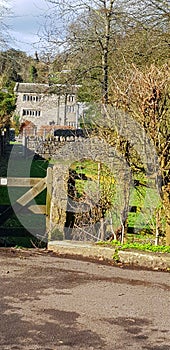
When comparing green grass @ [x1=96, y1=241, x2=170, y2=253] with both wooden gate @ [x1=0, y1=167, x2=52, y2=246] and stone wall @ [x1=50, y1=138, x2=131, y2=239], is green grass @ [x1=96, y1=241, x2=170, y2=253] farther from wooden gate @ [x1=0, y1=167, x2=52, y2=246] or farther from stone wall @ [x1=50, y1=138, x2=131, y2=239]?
wooden gate @ [x1=0, y1=167, x2=52, y2=246]

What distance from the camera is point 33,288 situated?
20.4 feet

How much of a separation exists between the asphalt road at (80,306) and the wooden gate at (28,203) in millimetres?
1493

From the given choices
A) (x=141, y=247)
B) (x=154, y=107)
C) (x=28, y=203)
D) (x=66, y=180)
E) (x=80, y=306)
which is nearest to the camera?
(x=80, y=306)

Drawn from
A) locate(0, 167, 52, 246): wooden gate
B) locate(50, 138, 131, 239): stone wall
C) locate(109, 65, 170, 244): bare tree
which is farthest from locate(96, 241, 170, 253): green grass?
locate(0, 167, 52, 246): wooden gate

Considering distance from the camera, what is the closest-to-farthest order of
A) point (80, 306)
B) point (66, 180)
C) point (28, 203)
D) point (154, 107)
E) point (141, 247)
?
point (80, 306) → point (154, 107) → point (141, 247) → point (66, 180) → point (28, 203)

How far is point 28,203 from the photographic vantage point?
32.3 ft

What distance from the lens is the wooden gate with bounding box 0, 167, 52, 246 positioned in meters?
9.05

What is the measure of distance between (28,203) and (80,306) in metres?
4.43

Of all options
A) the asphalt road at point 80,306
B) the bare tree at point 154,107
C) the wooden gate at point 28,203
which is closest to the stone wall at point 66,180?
the wooden gate at point 28,203

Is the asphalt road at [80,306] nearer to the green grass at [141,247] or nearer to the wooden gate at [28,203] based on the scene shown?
the green grass at [141,247]

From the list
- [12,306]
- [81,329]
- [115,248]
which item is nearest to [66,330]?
[81,329]

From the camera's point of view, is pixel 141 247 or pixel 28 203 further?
pixel 28 203

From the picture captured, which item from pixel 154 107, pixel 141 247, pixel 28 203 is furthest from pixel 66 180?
pixel 154 107

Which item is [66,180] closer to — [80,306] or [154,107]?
[154,107]
